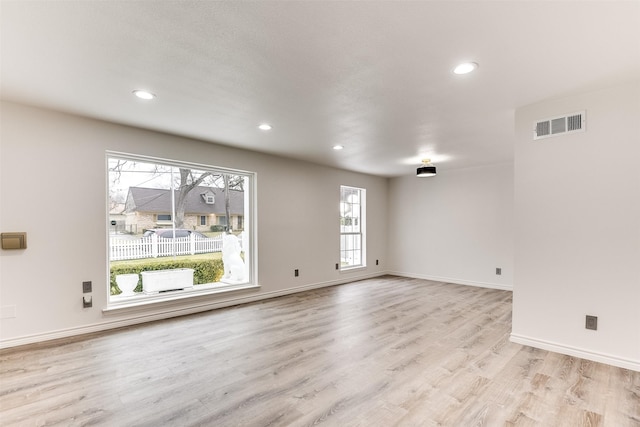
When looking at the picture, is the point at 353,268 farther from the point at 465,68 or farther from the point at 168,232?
the point at 465,68

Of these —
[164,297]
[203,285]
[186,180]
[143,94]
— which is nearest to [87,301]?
[164,297]

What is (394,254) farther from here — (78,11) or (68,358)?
(78,11)

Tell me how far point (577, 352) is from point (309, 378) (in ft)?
8.09

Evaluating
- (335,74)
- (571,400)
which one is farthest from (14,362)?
(571,400)

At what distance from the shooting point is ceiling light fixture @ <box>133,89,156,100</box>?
272 centimetres

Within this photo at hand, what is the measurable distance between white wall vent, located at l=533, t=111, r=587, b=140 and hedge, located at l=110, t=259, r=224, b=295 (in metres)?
4.55

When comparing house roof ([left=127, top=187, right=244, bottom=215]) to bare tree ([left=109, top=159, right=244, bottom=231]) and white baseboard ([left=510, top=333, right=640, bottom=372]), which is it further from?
white baseboard ([left=510, top=333, right=640, bottom=372])

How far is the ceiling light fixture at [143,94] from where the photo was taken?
Answer: 272 cm

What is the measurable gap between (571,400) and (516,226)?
1616 mm

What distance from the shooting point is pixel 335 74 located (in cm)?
239

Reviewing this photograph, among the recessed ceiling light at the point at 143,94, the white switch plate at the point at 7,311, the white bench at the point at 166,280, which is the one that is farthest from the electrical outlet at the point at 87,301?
the recessed ceiling light at the point at 143,94

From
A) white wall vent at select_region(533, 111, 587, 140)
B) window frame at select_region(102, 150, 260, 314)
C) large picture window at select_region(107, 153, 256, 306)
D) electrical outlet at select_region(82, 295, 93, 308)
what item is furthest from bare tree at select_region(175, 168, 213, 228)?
white wall vent at select_region(533, 111, 587, 140)

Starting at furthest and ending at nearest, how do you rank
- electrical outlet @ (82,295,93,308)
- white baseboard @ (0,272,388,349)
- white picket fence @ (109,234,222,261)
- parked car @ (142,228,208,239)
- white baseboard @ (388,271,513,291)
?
white baseboard @ (388,271,513,291) < parked car @ (142,228,208,239) < white picket fence @ (109,234,222,261) < electrical outlet @ (82,295,93,308) < white baseboard @ (0,272,388,349)

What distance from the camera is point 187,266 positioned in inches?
180
